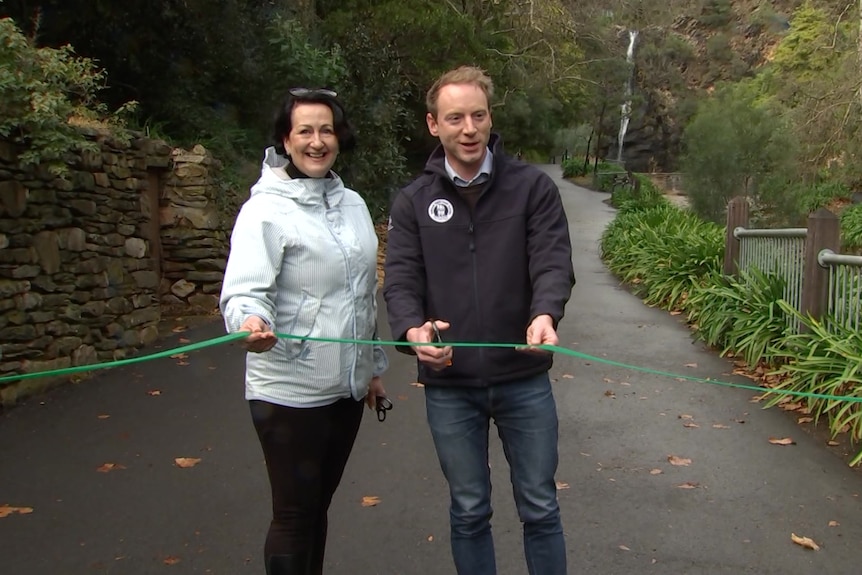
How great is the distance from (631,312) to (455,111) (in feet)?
30.8

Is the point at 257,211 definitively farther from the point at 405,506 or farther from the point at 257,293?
the point at 405,506

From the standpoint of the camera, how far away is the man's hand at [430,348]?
261 centimetres

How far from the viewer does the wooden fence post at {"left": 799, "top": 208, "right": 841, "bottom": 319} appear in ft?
23.1

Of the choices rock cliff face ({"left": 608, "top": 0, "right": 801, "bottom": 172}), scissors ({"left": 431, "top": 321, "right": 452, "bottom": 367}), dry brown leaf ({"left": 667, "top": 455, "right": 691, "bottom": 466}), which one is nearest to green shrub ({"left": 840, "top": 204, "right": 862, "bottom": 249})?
dry brown leaf ({"left": 667, "top": 455, "right": 691, "bottom": 466})

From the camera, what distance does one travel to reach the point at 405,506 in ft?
15.3

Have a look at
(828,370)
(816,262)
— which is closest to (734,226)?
(816,262)

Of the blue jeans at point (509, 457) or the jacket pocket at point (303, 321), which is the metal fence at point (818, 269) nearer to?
the blue jeans at point (509, 457)

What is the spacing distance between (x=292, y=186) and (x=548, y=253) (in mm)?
861

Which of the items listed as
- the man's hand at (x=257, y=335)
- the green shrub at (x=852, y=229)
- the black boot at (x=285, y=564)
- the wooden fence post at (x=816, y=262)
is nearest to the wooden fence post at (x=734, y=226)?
the wooden fence post at (x=816, y=262)

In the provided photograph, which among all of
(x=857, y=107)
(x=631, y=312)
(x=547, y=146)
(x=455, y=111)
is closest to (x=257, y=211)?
(x=455, y=111)

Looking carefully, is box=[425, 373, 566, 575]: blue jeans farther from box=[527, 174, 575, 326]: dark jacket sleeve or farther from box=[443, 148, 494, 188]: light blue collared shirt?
box=[443, 148, 494, 188]: light blue collared shirt

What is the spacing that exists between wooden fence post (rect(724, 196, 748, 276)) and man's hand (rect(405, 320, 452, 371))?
323 inches

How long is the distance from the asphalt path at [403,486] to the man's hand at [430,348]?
1.59 m

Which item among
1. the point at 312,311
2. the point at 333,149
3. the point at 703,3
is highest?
the point at 703,3
